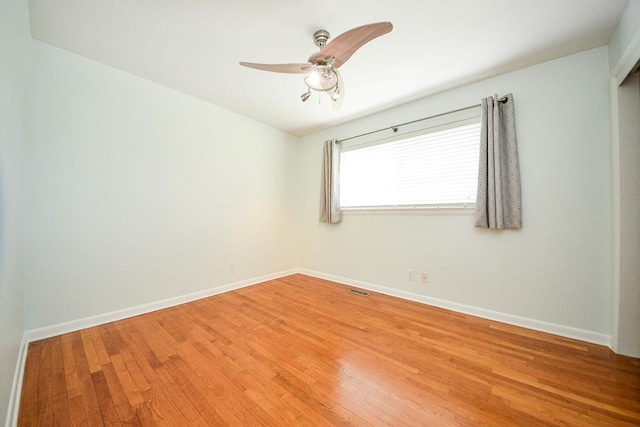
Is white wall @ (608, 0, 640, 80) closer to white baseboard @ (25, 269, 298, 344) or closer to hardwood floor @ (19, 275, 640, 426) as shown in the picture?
hardwood floor @ (19, 275, 640, 426)

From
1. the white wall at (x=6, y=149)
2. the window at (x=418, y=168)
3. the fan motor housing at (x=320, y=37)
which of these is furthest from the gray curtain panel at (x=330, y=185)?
the white wall at (x=6, y=149)

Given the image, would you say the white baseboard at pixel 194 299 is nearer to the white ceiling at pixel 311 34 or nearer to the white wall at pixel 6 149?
the white wall at pixel 6 149

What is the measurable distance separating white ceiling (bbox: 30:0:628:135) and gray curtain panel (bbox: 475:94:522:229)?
43 centimetres

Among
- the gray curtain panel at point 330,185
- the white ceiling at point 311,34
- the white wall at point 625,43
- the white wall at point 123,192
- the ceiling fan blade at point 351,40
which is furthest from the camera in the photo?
the gray curtain panel at point 330,185

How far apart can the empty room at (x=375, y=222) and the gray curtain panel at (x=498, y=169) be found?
0.02 meters

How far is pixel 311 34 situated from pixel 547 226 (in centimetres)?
255

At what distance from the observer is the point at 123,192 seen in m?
2.13

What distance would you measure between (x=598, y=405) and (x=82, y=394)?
9.09 ft

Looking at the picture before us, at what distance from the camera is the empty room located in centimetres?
121

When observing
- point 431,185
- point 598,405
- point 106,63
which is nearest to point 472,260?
point 431,185

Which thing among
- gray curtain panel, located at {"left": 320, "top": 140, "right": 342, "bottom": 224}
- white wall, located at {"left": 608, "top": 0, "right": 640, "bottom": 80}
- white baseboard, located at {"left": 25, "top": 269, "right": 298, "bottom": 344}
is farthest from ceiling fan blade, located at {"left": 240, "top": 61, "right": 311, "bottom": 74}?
white baseboard, located at {"left": 25, "top": 269, "right": 298, "bottom": 344}

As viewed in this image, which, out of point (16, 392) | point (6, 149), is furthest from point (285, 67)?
point (16, 392)

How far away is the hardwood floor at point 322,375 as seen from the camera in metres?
1.08

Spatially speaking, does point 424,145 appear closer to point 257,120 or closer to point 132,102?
point 257,120
